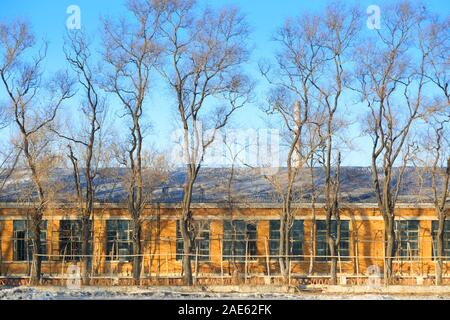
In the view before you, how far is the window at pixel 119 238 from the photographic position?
3319cm

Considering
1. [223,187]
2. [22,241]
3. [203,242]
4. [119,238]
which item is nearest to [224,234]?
[203,242]

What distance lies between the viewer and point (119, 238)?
33594 millimetres

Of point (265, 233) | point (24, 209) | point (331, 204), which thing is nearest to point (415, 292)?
point (331, 204)

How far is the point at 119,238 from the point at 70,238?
91.9 inches

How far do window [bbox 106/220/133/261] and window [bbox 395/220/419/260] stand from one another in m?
11.8

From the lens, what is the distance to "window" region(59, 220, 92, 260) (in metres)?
32.6

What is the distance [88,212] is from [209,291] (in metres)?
7.94

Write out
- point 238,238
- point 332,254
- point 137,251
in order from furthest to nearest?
point 238,238 → point 332,254 → point 137,251

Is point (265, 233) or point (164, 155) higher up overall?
point (164, 155)

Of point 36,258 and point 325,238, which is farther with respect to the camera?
point 325,238

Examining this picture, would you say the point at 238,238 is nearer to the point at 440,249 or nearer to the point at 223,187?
A: the point at 223,187

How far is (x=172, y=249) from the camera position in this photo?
33.3m

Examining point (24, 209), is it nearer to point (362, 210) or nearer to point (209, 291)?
point (209, 291)

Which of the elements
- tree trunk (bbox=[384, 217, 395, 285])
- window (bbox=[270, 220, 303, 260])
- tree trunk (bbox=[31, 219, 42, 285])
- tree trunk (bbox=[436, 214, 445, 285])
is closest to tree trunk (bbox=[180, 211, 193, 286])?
window (bbox=[270, 220, 303, 260])
